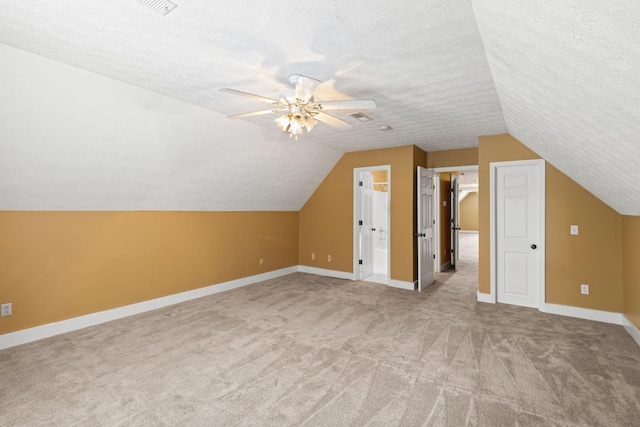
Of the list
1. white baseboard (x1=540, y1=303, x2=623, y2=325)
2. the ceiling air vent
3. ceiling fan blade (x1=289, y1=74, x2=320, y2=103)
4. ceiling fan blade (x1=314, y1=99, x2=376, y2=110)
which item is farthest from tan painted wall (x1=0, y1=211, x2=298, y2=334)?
white baseboard (x1=540, y1=303, x2=623, y2=325)

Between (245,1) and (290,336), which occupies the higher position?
(245,1)

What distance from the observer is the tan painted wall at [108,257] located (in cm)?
323

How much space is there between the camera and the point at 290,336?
3.40m

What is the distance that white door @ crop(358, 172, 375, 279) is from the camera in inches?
243

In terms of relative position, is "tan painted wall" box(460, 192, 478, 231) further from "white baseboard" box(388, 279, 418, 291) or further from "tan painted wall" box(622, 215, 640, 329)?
"tan painted wall" box(622, 215, 640, 329)

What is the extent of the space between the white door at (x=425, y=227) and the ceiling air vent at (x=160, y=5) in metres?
4.40

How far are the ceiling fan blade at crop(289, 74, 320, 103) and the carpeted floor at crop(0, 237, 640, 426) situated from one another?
2427 mm

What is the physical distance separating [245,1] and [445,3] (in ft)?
3.80

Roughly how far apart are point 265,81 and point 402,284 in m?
4.16

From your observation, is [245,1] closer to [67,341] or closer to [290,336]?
[290,336]

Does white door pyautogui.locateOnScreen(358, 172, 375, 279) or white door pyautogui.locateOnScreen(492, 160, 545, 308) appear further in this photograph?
white door pyautogui.locateOnScreen(358, 172, 375, 279)

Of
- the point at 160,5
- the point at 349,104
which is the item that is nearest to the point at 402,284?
the point at 349,104

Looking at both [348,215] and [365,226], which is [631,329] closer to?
[365,226]

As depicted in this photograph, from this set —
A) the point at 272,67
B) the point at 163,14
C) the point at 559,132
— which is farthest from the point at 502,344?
the point at 163,14
